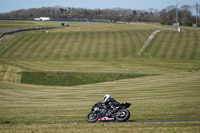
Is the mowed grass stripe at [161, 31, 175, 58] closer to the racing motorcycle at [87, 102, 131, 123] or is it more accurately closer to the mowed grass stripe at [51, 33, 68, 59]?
the mowed grass stripe at [51, 33, 68, 59]

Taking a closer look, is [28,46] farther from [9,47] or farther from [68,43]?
[68,43]

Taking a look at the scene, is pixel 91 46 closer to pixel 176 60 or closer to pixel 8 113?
pixel 176 60

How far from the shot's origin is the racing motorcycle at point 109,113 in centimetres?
2006

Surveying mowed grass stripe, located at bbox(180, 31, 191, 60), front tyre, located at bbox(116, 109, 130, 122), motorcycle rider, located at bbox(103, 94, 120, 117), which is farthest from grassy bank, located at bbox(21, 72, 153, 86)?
front tyre, located at bbox(116, 109, 130, 122)

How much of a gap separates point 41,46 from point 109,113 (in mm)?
64483

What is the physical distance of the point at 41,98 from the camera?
35.4m

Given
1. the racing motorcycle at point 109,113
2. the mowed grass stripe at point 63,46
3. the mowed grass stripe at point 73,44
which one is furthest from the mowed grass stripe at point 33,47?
the racing motorcycle at point 109,113

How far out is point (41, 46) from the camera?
82.9 m

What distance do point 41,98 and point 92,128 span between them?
18.4m

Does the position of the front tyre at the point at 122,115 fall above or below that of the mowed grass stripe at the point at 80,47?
below

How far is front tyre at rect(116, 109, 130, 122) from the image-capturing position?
19886 mm

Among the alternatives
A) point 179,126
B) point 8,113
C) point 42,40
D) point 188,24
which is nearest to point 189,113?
point 179,126

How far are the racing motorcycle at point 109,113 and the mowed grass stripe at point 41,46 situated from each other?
182 ft

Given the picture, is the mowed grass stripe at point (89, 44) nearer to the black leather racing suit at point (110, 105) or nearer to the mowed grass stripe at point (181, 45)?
the mowed grass stripe at point (181, 45)
